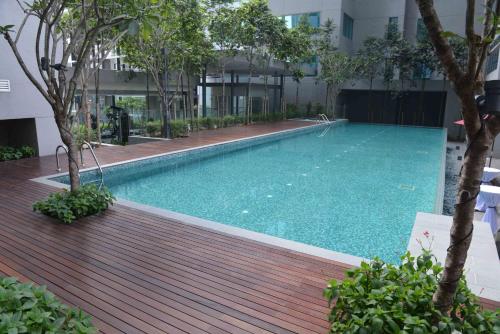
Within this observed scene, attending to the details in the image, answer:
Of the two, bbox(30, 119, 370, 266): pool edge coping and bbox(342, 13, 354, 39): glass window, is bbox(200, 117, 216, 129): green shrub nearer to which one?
bbox(30, 119, 370, 266): pool edge coping

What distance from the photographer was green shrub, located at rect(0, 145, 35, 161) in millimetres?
8848

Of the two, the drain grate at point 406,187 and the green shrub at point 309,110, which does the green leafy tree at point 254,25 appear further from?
the drain grate at point 406,187

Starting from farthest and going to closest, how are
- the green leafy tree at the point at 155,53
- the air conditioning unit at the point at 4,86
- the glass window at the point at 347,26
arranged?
the glass window at the point at 347,26
the green leafy tree at the point at 155,53
the air conditioning unit at the point at 4,86

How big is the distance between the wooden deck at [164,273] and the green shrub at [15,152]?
4.23 m

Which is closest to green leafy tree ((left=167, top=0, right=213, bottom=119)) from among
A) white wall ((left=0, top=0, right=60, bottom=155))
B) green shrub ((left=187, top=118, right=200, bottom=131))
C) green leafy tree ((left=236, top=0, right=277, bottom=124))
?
green leafy tree ((left=236, top=0, right=277, bottom=124))

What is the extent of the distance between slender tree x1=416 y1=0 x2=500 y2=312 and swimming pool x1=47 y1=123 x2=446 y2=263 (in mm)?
3323

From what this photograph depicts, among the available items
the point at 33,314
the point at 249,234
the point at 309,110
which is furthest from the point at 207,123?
the point at 33,314

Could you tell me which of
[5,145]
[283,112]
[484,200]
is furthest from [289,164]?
[283,112]

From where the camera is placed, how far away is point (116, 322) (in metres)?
2.84

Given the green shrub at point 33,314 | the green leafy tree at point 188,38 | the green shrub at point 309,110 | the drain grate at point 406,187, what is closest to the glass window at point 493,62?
the drain grate at point 406,187

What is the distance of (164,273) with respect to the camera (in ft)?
11.9

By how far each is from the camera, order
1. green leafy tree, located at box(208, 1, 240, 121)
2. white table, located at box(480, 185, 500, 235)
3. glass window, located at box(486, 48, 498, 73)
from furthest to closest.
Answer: green leafy tree, located at box(208, 1, 240, 121) < glass window, located at box(486, 48, 498, 73) < white table, located at box(480, 185, 500, 235)

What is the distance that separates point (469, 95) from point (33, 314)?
261 centimetres

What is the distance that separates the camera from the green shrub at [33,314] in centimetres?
211
